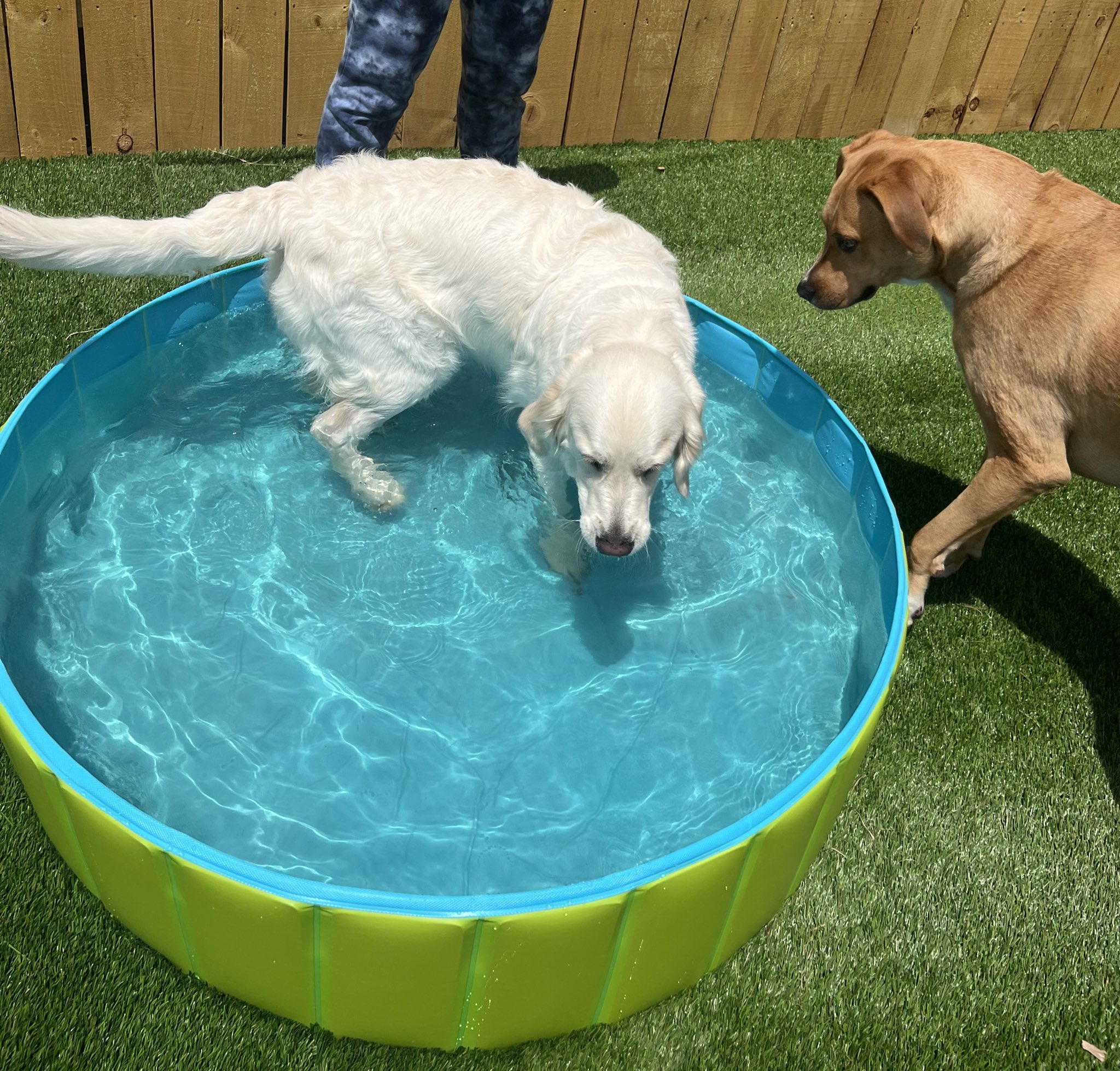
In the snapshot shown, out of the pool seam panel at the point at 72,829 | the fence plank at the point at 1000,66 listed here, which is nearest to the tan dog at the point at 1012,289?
the pool seam panel at the point at 72,829

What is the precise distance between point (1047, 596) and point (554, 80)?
4.57 metres

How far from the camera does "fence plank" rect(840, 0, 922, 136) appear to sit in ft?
23.2

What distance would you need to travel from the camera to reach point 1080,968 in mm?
2863

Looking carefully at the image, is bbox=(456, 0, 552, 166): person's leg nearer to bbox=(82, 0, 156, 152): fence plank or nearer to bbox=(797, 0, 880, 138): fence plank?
bbox=(82, 0, 156, 152): fence plank

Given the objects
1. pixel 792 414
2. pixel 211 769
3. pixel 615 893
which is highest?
pixel 615 893

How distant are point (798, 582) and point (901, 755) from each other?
31.7 inches

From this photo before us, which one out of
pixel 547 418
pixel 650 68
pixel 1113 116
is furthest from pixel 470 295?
pixel 1113 116

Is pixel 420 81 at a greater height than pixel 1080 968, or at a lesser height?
greater

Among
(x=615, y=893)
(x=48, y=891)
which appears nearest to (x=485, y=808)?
(x=615, y=893)

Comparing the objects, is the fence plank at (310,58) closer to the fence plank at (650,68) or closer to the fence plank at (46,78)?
the fence plank at (46,78)

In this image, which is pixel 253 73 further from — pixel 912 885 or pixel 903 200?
pixel 912 885

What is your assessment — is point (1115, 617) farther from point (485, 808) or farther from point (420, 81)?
point (420, 81)

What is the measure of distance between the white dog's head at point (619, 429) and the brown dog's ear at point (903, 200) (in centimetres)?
98

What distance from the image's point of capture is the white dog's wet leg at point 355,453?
3844mm
